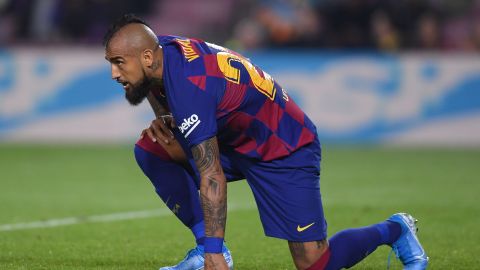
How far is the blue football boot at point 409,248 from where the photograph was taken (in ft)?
19.3

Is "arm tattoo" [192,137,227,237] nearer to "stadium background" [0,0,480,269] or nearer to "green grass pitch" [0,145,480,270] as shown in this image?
"green grass pitch" [0,145,480,270]

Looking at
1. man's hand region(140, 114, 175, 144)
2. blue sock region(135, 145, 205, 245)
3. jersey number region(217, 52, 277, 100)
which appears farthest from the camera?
→ blue sock region(135, 145, 205, 245)

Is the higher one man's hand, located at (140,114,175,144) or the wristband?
man's hand, located at (140,114,175,144)

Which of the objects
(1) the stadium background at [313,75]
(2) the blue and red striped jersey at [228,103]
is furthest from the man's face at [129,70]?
(1) the stadium background at [313,75]

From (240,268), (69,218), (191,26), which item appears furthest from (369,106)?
(240,268)

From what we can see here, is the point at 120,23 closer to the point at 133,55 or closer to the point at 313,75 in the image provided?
the point at 133,55

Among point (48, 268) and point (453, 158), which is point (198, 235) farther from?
point (453, 158)

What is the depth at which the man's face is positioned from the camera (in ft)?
17.0

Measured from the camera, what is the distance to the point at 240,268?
6.37m

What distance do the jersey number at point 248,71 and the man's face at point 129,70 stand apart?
1.46 ft

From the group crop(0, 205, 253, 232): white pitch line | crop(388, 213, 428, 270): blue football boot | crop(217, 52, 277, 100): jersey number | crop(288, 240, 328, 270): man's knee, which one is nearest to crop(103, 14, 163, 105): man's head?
crop(217, 52, 277, 100): jersey number

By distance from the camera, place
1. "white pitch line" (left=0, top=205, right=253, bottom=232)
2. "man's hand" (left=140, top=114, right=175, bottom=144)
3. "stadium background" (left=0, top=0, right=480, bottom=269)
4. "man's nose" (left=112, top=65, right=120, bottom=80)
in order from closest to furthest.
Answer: "man's nose" (left=112, top=65, right=120, bottom=80)
"man's hand" (left=140, top=114, right=175, bottom=144)
"white pitch line" (left=0, top=205, right=253, bottom=232)
"stadium background" (left=0, top=0, right=480, bottom=269)

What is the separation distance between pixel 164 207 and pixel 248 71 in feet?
14.6

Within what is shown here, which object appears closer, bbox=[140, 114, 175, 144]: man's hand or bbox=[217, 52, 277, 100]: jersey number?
bbox=[217, 52, 277, 100]: jersey number
